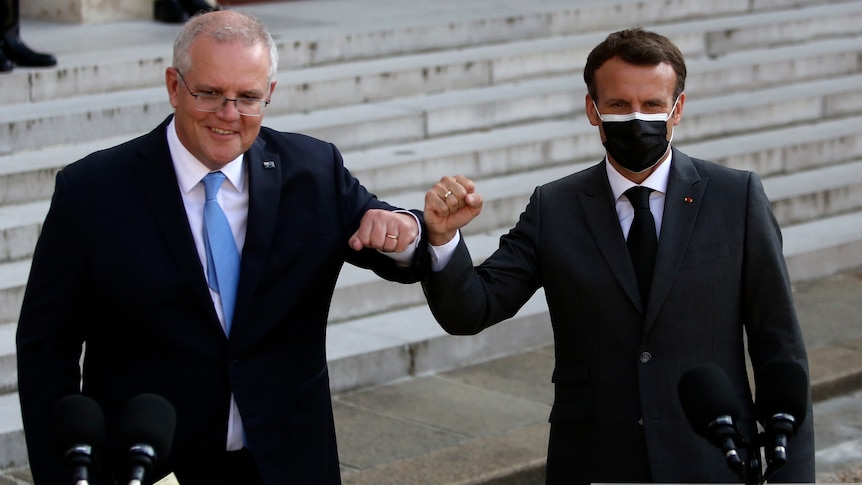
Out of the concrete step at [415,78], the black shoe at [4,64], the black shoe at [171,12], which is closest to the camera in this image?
the concrete step at [415,78]

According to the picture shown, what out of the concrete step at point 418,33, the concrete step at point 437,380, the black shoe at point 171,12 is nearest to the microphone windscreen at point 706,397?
the concrete step at point 437,380

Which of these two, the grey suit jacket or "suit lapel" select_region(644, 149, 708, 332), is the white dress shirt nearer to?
the grey suit jacket

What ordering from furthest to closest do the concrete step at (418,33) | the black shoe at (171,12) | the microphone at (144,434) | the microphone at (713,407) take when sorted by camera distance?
the black shoe at (171,12)
the concrete step at (418,33)
the microphone at (713,407)
the microphone at (144,434)

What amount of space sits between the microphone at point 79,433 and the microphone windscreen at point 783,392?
52.9 inches

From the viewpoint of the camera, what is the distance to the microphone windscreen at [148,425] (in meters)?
2.86

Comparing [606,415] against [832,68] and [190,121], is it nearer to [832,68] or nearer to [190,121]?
[190,121]

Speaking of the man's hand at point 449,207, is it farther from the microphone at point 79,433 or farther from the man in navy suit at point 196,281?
the microphone at point 79,433

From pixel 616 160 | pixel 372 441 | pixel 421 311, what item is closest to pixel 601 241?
pixel 616 160

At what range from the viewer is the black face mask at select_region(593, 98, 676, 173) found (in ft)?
12.4

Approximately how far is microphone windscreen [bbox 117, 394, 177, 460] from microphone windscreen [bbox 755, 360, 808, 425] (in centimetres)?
121

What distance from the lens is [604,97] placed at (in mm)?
3834

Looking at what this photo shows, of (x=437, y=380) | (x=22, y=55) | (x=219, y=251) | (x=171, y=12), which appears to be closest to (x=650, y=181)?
(x=219, y=251)

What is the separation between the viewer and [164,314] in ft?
11.7

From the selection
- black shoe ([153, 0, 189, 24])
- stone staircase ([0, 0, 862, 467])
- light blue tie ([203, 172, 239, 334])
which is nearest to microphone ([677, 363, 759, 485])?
light blue tie ([203, 172, 239, 334])
